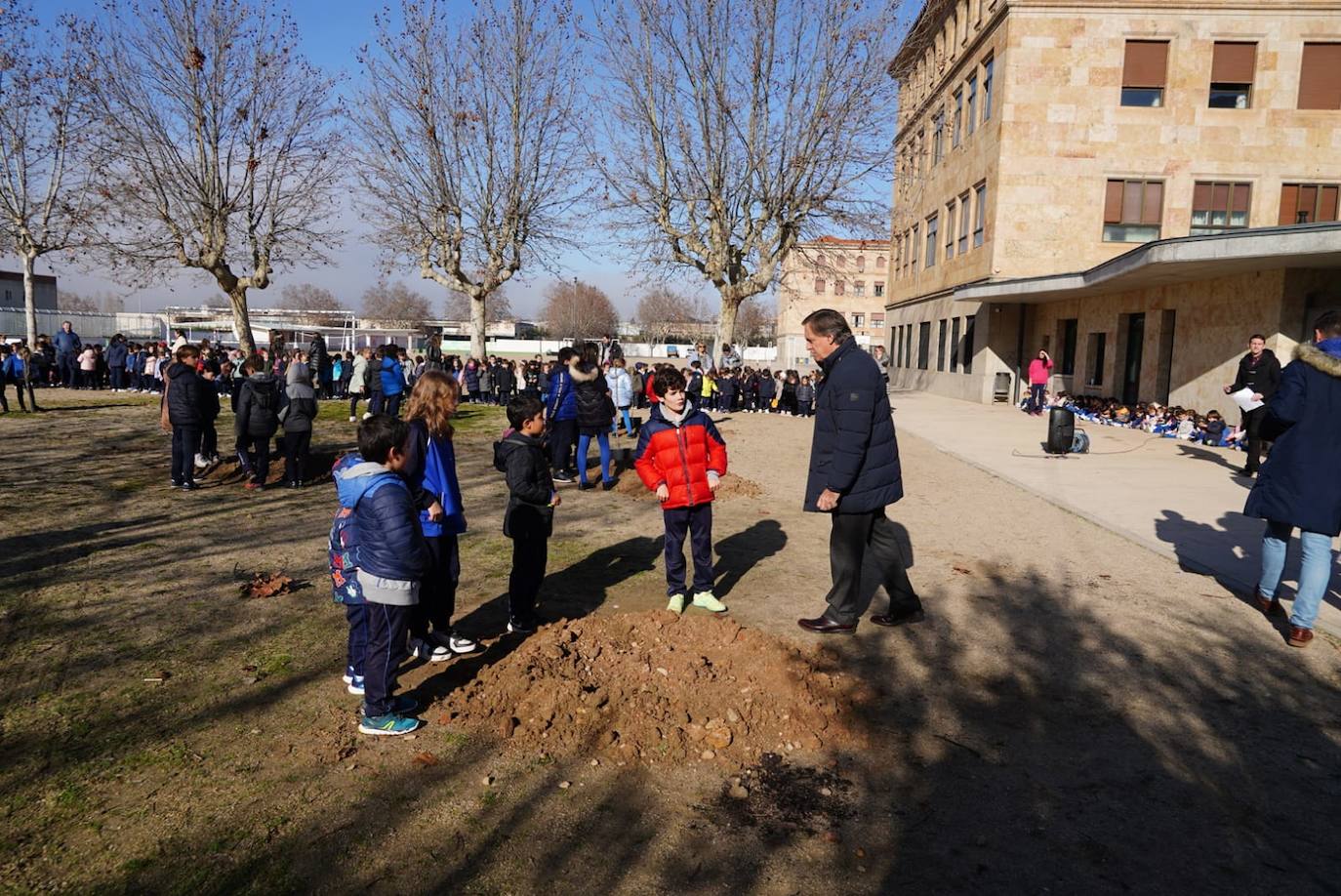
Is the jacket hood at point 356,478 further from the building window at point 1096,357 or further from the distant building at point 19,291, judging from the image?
the distant building at point 19,291

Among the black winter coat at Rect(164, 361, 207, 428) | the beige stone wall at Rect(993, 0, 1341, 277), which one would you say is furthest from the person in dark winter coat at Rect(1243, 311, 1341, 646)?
the beige stone wall at Rect(993, 0, 1341, 277)

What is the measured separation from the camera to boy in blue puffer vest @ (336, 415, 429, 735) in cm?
359

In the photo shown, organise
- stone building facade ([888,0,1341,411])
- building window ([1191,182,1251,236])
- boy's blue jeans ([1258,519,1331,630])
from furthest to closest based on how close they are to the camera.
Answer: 1. building window ([1191,182,1251,236])
2. stone building facade ([888,0,1341,411])
3. boy's blue jeans ([1258,519,1331,630])

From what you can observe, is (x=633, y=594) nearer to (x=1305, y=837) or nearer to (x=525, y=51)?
(x=1305, y=837)

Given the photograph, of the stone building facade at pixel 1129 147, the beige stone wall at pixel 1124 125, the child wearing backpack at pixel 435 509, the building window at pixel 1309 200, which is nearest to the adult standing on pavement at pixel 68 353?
the stone building facade at pixel 1129 147

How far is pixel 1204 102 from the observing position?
23.1 m

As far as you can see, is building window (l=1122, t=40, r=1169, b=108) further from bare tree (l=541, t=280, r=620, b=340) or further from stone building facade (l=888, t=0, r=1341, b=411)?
bare tree (l=541, t=280, r=620, b=340)

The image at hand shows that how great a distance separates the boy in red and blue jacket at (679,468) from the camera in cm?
531

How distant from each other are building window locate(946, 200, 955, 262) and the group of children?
88.7 feet

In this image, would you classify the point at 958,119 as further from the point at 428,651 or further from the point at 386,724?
the point at 386,724

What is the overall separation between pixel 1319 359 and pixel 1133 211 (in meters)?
22.4

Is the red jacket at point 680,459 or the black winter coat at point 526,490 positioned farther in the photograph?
the red jacket at point 680,459

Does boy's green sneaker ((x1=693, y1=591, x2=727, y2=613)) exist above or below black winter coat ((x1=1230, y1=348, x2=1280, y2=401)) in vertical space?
below

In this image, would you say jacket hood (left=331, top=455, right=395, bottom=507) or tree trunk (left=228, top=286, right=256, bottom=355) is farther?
tree trunk (left=228, top=286, right=256, bottom=355)
